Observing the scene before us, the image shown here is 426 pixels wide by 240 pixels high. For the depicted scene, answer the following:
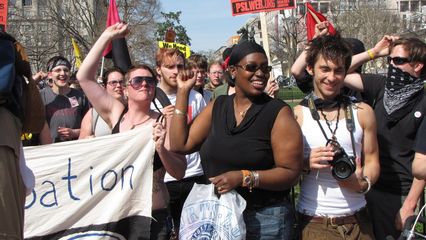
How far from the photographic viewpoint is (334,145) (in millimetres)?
3070

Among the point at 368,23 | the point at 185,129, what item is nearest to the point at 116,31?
the point at 185,129

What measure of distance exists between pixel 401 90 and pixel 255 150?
4.35ft

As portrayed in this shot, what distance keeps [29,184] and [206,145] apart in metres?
1.08

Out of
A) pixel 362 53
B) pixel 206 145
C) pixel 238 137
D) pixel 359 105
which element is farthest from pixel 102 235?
pixel 362 53

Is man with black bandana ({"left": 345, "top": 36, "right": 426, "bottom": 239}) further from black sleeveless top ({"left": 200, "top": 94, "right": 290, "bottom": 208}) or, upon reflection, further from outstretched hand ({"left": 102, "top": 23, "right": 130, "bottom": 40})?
outstretched hand ({"left": 102, "top": 23, "right": 130, "bottom": 40})

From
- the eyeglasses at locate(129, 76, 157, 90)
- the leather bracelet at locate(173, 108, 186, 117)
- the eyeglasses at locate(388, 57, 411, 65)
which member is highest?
the eyeglasses at locate(129, 76, 157, 90)

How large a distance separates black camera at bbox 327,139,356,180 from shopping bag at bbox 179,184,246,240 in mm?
579

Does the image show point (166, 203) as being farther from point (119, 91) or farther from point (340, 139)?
point (119, 91)

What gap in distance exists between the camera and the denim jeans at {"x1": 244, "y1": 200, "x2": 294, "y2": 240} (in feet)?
10.0

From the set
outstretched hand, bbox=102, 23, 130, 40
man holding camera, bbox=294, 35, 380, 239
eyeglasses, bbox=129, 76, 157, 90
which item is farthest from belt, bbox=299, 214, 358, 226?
outstretched hand, bbox=102, 23, 130, 40

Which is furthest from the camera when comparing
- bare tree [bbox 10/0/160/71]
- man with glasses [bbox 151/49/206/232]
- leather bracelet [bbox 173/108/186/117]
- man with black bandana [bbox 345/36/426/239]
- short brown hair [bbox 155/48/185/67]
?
bare tree [bbox 10/0/160/71]

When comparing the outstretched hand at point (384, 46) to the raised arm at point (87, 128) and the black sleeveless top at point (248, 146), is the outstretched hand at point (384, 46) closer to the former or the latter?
the black sleeveless top at point (248, 146)

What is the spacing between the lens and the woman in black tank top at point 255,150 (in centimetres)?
296

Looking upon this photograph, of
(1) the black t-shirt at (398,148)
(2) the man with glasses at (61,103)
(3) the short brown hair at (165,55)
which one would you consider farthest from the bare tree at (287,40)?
(1) the black t-shirt at (398,148)
